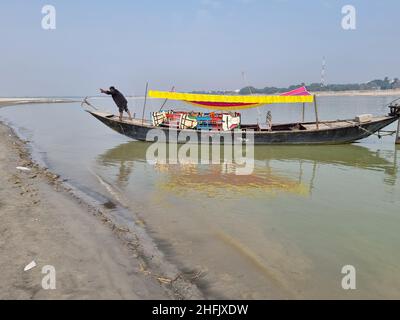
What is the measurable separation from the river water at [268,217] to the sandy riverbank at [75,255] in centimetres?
50

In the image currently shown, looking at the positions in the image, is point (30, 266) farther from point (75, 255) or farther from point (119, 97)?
point (119, 97)

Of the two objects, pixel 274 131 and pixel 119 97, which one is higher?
pixel 119 97

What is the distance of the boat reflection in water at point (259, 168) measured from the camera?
10.5 meters

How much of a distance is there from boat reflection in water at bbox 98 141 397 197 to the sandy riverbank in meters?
3.57

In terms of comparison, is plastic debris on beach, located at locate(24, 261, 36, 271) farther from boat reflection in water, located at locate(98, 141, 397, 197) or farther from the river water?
boat reflection in water, located at locate(98, 141, 397, 197)

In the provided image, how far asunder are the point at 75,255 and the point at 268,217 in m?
4.20

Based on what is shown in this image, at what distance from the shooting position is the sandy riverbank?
434 centimetres

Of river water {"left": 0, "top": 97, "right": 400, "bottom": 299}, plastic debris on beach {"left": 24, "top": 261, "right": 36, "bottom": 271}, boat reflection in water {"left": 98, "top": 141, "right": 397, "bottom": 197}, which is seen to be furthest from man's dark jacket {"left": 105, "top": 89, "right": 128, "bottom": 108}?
plastic debris on beach {"left": 24, "top": 261, "right": 36, "bottom": 271}

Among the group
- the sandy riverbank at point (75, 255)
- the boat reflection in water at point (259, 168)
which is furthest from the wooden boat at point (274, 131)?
the sandy riverbank at point (75, 255)

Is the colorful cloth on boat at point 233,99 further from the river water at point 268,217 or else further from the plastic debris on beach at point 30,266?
the plastic debris on beach at point 30,266

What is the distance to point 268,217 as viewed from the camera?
7867 mm

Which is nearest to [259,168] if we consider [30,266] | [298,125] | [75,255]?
[298,125]

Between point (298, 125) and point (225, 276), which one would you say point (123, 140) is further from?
point (225, 276)

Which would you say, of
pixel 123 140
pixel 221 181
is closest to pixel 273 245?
pixel 221 181
